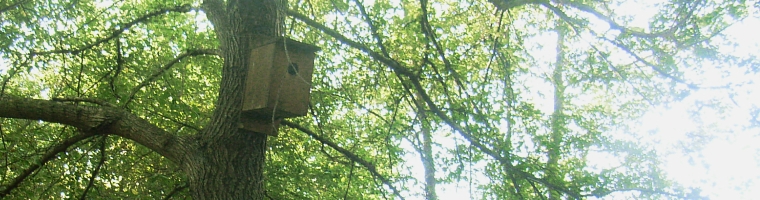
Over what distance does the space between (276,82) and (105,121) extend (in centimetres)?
77

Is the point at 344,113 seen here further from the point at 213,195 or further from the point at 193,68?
the point at 213,195

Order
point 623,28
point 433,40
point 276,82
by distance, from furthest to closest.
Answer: point 623,28 → point 433,40 → point 276,82

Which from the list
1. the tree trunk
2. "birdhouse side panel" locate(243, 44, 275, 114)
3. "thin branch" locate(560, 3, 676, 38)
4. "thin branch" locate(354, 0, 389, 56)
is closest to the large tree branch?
the tree trunk

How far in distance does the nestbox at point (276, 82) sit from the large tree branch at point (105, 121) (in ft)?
1.21

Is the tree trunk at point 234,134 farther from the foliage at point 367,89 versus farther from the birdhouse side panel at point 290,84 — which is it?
the foliage at point 367,89

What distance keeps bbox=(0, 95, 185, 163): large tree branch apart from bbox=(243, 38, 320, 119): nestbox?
1.21 feet

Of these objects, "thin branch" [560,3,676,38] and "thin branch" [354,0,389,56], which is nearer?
"thin branch" [354,0,389,56]

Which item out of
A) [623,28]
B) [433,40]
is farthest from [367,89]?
[623,28]

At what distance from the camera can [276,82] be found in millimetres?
3143

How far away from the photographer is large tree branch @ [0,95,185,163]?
10.1 ft

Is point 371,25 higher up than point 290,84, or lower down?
higher up

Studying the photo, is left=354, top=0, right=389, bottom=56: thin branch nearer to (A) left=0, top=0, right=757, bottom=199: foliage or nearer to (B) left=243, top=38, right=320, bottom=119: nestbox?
(A) left=0, top=0, right=757, bottom=199: foliage

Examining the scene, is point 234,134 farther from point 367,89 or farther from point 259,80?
point 367,89

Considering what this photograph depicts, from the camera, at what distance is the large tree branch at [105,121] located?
10.1 ft
